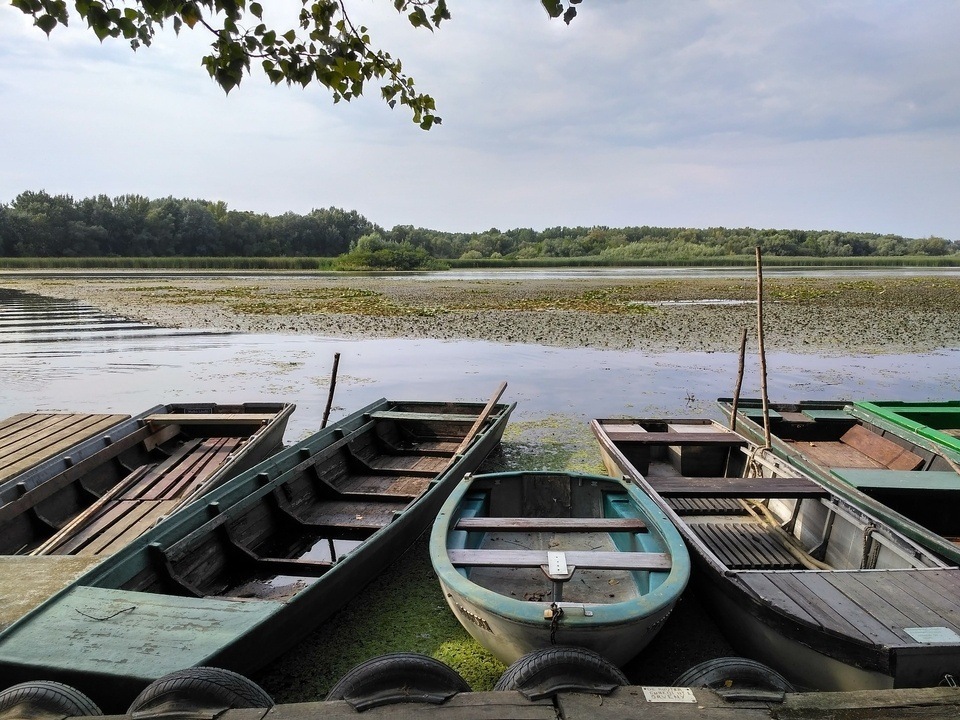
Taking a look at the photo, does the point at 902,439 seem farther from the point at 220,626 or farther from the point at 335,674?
the point at 220,626

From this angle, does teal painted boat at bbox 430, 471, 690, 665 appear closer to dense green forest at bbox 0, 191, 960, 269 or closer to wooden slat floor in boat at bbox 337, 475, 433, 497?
wooden slat floor in boat at bbox 337, 475, 433, 497

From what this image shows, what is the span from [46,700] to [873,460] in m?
7.48

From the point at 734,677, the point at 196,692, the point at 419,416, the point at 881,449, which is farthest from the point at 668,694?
the point at 881,449

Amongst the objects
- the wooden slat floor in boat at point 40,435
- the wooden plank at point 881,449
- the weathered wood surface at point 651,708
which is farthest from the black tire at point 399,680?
the wooden plank at point 881,449

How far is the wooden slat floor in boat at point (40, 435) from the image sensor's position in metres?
6.07

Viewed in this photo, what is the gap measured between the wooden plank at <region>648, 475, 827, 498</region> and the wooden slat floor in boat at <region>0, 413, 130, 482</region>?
6.27 meters

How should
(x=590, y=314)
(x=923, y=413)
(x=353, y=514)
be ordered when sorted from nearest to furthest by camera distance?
(x=353, y=514)
(x=923, y=413)
(x=590, y=314)

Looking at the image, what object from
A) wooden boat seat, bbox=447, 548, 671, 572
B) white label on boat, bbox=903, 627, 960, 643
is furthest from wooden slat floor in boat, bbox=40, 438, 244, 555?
white label on boat, bbox=903, 627, 960, 643

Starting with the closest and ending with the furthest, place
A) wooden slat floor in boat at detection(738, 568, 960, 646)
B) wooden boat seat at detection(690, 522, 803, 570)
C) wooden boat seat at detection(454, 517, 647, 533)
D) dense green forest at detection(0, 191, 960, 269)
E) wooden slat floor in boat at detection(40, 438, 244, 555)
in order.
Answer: wooden slat floor in boat at detection(738, 568, 960, 646), wooden boat seat at detection(454, 517, 647, 533), wooden boat seat at detection(690, 522, 803, 570), wooden slat floor in boat at detection(40, 438, 244, 555), dense green forest at detection(0, 191, 960, 269)

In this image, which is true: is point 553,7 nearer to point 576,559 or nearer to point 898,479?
point 576,559

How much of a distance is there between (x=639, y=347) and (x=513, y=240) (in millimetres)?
93072

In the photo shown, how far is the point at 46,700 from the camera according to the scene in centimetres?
249

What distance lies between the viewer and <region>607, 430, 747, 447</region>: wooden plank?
6203 mm

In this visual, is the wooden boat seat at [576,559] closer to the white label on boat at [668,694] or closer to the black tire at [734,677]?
the black tire at [734,677]
